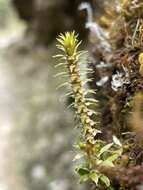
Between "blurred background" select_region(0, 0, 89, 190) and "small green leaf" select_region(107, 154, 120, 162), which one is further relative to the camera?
"blurred background" select_region(0, 0, 89, 190)

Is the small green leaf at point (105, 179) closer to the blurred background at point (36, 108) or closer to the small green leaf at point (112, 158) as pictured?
the small green leaf at point (112, 158)

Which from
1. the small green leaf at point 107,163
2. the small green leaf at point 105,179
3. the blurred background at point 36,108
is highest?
the blurred background at point 36,108

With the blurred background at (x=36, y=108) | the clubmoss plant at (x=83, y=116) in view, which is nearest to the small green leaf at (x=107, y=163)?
the clubmoss plant at (x=83, y=116)

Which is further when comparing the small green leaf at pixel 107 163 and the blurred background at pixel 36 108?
the blurred background at pixel 36 108

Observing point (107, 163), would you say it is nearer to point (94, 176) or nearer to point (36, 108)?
point (94, 176)

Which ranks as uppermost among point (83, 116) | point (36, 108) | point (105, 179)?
point (36, 108)

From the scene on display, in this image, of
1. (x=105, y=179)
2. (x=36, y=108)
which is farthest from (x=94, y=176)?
(x=36, y=108)

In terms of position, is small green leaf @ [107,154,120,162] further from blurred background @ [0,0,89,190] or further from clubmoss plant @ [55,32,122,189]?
blurred background @ [0,0,89,190]

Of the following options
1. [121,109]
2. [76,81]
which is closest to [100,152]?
[76,81]

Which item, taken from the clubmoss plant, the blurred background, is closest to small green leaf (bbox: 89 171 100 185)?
the clubmoss plant
